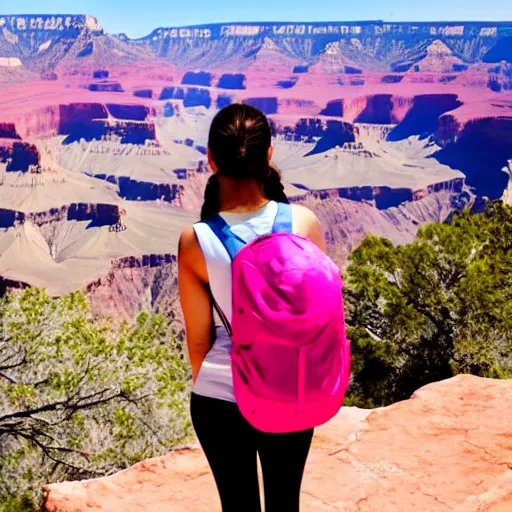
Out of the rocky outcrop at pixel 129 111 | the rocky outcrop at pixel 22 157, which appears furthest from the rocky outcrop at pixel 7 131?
the rocky outcrop at pixel 129 111

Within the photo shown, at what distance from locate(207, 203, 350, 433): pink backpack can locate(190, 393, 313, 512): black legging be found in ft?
0.39

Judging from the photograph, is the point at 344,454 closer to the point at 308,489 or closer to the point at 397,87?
the point at 308,489

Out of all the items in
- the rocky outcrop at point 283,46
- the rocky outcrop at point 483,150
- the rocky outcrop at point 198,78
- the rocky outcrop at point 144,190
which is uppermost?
the rocky outcrop at point 283,46

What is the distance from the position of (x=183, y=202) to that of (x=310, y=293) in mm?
88810

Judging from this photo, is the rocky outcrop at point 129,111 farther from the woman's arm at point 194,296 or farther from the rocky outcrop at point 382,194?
the woman's arm at point 194,296

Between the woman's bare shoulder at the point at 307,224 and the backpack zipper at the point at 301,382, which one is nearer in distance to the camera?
the backpack zipper at the point at 301,382

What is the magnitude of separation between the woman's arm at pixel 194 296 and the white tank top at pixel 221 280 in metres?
0.02

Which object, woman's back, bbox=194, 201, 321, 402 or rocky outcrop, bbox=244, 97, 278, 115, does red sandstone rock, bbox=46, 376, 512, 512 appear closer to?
woman's back, bbox=194, 201, 321, 402

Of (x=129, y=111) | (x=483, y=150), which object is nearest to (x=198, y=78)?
(x=129, y=111)

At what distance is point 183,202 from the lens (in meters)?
89.9

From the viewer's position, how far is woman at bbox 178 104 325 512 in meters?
1.93

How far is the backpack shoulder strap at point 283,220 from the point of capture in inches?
77.4

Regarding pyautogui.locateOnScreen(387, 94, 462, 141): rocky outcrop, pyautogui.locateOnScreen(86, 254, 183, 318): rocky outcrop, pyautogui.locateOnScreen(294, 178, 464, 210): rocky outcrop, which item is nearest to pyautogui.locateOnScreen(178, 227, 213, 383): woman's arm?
pyautogui.locateOnScreen(86, 254, 183, 318): rocky outcrop

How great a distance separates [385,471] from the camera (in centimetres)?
361
